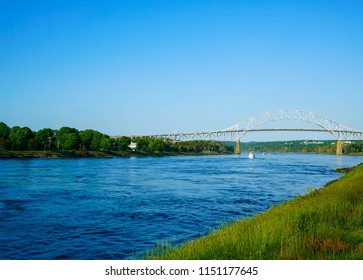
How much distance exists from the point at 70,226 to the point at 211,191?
523 inches

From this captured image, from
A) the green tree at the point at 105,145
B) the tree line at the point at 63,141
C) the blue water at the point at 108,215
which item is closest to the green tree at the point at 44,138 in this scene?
the tree line at the point at 63,141

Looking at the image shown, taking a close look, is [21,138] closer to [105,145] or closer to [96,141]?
[96,141]

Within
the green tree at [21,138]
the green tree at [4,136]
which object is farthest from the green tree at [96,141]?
the green tree at [4,136]

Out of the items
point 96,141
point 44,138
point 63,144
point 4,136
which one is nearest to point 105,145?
point 96,141

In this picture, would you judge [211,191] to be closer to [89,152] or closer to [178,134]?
[89,152]

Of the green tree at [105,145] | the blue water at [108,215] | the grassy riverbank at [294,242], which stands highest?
the green tree at [105,145]

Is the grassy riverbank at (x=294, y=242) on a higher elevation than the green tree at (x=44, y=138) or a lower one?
lower

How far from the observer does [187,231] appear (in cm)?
1383

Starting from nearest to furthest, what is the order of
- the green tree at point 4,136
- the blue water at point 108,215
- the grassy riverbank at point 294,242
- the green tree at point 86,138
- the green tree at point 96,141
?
the grassy riverbank at point 294,242, the blue water at point 108,215, the green tree at point 4,136, the green tree at point 86,138, the green tree at point 96,141

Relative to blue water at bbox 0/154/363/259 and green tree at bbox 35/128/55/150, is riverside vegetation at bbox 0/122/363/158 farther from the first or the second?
blue water at bbox 0/154/363/259

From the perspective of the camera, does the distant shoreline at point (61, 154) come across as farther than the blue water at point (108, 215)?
Yes

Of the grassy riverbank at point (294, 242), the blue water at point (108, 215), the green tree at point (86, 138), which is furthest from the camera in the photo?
the green tree at point (86, 138)

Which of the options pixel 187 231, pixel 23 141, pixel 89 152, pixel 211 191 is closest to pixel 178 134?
pixel 89 152

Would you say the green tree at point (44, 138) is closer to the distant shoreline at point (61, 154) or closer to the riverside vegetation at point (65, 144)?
the riverside vegetation at point (65, 144)
